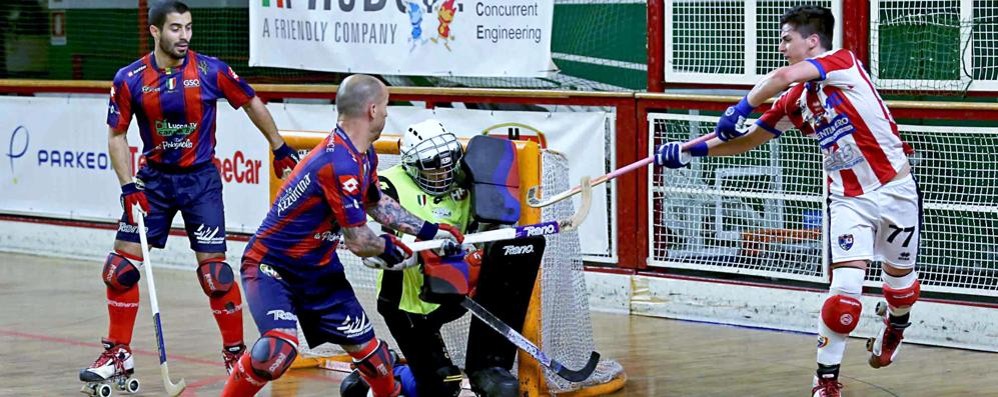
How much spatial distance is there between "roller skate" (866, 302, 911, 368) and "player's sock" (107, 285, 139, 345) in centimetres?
379

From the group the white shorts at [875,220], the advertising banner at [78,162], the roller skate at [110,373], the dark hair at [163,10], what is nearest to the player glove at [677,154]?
the white shorts at [875,220]

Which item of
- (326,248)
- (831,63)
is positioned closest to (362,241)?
(326,248)

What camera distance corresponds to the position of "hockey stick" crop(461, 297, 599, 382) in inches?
302

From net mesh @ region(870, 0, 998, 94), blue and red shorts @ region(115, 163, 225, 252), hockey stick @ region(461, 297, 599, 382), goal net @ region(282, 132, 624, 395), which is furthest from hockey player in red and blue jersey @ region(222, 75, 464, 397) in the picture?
net mesh @ region(870, 0, 998, 94)

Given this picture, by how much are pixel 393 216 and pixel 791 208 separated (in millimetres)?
3938

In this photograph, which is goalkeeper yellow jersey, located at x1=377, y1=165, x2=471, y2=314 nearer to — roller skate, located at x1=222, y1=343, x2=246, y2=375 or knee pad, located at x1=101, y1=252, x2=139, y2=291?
roller skate, located at x1=222, y1=343, x2=246, y2=375

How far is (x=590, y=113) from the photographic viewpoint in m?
11.1

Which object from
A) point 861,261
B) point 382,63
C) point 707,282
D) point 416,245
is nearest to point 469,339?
point 416,245

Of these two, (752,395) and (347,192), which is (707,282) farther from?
(347,192)

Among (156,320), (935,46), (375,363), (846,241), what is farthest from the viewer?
(935,46)

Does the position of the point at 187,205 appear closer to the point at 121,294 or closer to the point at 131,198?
the point at 131,198

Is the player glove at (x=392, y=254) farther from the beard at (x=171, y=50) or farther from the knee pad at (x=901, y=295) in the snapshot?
the knee pad at (x=901, y=295)

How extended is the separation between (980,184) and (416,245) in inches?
163

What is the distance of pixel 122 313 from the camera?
8625 mm
